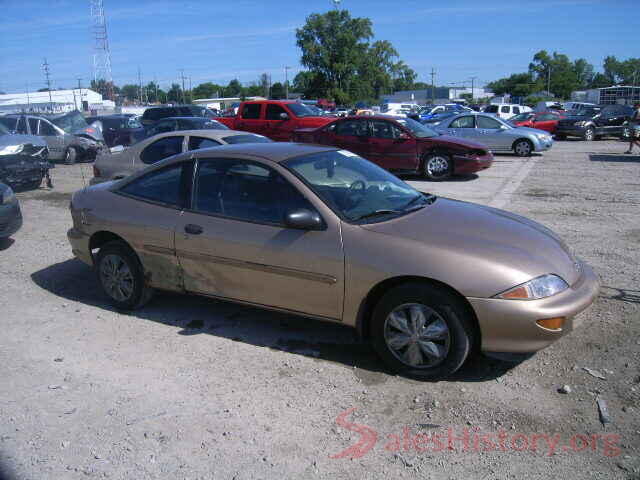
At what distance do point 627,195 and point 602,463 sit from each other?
9.29 meters

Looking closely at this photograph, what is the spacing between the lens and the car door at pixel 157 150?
29.6 feet

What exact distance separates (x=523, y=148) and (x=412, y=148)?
706 centimetres

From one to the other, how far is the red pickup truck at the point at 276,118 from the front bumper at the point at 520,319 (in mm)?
14429

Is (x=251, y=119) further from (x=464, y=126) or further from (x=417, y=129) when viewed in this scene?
(x=464, y=126)

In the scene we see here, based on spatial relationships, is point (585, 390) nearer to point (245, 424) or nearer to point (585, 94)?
point (245, 424)

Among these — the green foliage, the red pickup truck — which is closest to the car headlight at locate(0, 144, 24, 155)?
the red pickup truck

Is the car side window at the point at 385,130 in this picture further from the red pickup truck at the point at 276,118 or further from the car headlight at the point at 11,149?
the car headlight at the point at 11,149

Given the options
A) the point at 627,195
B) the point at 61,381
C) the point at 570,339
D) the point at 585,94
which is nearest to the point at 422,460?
the point at 570,339

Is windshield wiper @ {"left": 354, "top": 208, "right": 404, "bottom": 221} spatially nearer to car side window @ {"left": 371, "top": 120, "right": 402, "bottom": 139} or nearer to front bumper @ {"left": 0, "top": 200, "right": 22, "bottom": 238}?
front bumper @ {"left": 0, "top": 200, "right": 22, "bottom": 238}

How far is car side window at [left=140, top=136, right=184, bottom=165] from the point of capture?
29.5ft

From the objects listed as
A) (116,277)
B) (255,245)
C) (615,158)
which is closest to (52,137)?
(116,277)

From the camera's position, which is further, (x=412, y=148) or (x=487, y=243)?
(x=412, y=148)

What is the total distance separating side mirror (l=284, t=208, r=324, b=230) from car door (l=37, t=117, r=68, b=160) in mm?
16072

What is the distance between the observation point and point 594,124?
25781mm
